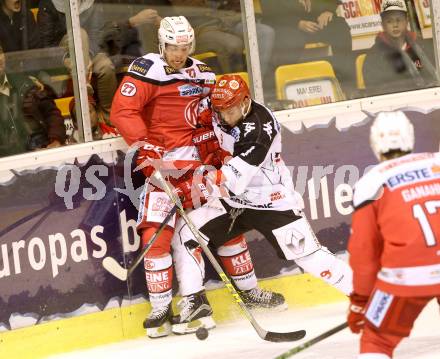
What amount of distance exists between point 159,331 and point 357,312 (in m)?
1.88

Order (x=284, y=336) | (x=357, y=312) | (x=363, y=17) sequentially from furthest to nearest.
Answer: (x=363, y=17), (x=284, y=336), (x=357, y=312)

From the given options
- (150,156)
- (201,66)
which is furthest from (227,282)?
(201,66)

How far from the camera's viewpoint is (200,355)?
15.1 feet

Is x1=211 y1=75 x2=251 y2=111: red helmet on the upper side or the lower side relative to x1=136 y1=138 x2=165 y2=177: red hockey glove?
upper

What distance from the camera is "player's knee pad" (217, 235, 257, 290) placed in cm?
515

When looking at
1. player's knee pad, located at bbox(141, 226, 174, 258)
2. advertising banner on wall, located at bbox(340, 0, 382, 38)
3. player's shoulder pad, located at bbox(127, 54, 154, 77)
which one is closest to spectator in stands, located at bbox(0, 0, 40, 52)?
player's shoulder pad, located at bbox(127, 54, 154, 77)

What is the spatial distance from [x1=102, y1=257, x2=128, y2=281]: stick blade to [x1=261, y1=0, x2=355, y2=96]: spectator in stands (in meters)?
1.27

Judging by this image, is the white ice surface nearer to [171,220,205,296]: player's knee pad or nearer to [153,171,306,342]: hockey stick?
[153,171,306,342]: hockey stick

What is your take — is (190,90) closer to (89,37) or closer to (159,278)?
(89,37)

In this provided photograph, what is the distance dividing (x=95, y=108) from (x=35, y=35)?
17.0 inches

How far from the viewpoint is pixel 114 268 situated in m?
5.03

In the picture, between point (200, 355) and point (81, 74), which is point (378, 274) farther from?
point (81, 74)

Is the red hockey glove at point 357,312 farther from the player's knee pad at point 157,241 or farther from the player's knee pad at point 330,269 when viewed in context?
the player's knee pad at point 157,241

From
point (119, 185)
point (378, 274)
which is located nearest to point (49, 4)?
point (119, 185)
